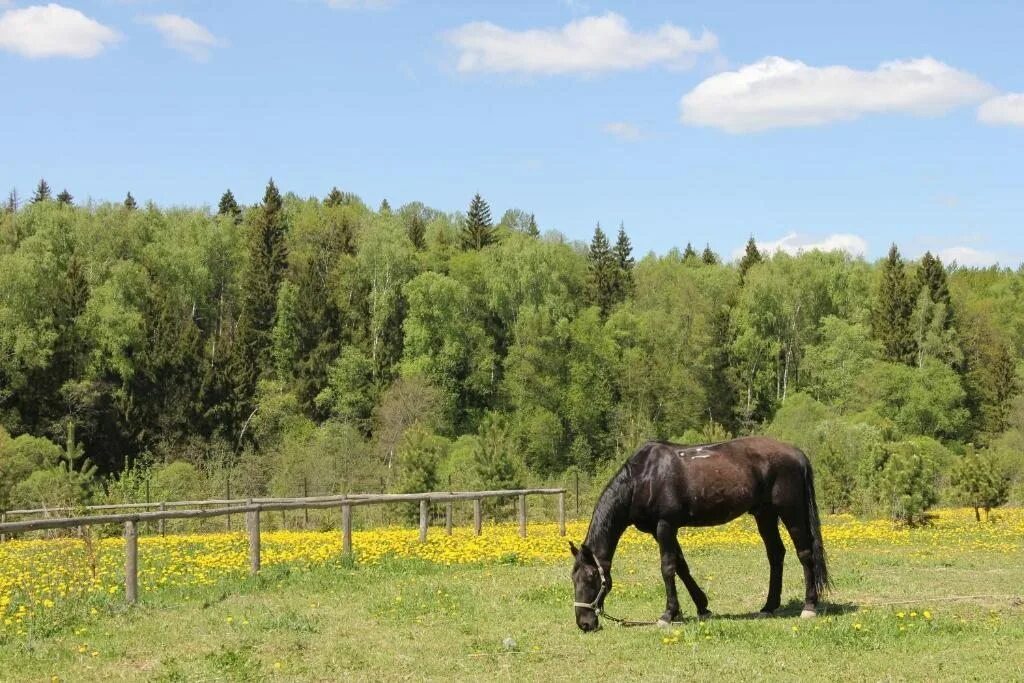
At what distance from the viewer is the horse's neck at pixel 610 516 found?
42.4 feet

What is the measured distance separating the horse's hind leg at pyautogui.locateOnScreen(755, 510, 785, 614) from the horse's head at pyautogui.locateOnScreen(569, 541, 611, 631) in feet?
6.90

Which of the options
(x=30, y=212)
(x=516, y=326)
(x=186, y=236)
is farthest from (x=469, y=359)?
(x=30, y=212)

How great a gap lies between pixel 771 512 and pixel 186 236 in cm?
8099

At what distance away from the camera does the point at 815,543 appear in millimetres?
13219

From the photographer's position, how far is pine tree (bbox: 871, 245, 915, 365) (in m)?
83.9

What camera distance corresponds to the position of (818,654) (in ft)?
34.7

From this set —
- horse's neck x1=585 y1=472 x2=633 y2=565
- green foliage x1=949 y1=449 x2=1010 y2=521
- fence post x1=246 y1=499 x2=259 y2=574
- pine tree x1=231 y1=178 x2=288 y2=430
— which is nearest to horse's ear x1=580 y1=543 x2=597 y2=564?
horse's neck x1=585 y1=472 x2=633 y2=565

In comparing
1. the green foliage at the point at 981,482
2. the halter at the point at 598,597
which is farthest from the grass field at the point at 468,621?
the green foliage at the point at 981,482

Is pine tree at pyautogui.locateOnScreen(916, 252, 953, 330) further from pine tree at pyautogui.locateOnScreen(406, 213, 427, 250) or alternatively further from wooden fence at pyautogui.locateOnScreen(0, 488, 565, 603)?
wooden fence at pyautogui.locateOnScreen(0, 488, 565, 603)

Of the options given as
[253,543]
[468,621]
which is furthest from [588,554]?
[253,543]

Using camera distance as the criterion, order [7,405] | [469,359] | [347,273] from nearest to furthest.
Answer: [7,405]
[469,359]
[347,273]

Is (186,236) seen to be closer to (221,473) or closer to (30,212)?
(30,212)

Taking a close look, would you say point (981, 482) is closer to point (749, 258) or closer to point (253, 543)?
point (253, 543)

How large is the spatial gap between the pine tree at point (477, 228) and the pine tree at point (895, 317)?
108 ft
